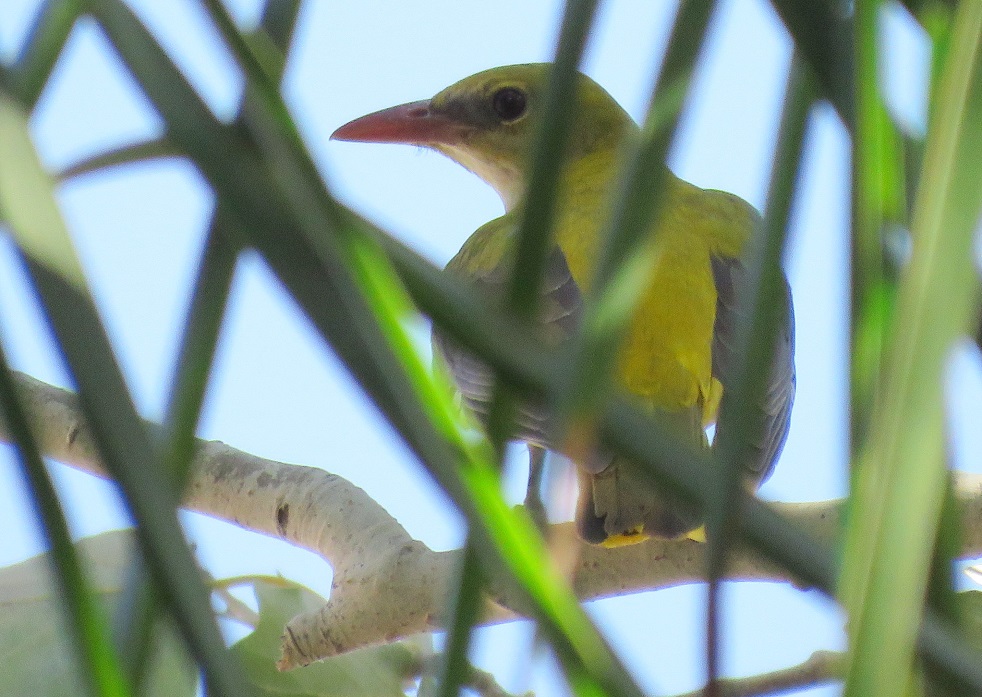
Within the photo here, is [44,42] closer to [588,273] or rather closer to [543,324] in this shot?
[588,273]

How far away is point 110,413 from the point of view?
576mm

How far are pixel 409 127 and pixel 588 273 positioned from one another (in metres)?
3.19

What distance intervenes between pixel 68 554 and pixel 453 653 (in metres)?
0.18

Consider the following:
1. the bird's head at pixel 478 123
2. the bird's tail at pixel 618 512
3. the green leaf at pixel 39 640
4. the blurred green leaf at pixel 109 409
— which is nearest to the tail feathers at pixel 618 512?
the bird's tail at pixel 618 512

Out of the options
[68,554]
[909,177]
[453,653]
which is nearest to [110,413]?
[68,554]

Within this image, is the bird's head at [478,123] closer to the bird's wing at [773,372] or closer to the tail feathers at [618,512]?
the bird's wing at [773,372]

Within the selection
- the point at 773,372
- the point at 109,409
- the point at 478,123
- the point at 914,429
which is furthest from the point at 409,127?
the point at 914,429

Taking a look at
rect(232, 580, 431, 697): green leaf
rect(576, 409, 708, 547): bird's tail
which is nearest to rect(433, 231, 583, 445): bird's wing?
rect(576, 409, 708, 547): bird's tail

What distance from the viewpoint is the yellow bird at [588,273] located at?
2.99m

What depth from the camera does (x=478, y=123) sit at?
5.15 metres

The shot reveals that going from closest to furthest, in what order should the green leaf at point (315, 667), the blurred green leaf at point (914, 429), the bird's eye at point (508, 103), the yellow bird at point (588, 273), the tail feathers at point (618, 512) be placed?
the blurred green leaf at point (914, 429) → the tail feathers at point (618, 512) → the yellow bird at point (588, 273) → the green leaf at point (315, 667) → the bird's eye at point (508, 103)

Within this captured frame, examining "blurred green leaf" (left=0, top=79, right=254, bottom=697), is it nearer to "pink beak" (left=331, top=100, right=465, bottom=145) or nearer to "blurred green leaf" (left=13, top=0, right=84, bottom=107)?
"blurred green leaf" (left=13, top=0, right=84, bottom=107)

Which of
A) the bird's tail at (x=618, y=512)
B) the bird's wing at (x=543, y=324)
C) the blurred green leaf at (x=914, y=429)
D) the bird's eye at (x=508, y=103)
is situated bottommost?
the blurred green leaf at (x=914, y=429)

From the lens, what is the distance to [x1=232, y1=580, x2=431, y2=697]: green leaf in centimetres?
327
